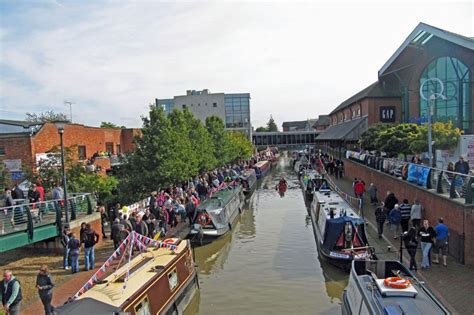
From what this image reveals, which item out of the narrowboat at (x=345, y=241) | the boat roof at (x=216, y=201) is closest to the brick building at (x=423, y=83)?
the narrowboat at (x=345, y=241)

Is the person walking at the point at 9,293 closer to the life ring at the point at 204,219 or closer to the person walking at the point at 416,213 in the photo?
the life ring at the point at 204,219

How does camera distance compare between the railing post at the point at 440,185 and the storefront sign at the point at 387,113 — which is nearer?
the railing post at the point at 440,185

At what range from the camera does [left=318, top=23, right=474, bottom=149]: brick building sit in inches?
1196

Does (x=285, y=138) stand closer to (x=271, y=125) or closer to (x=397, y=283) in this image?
(x=271, y=125)

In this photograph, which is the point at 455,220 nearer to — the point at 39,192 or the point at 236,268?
the point at 236,268

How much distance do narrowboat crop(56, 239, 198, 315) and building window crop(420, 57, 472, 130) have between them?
25750mm

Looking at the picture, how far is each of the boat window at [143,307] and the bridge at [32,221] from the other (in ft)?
20.2

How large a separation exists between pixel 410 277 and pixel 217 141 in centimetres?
3781

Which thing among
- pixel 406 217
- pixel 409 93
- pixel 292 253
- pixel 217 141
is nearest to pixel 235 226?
pixel 292 253

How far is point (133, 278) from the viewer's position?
9.67 metres

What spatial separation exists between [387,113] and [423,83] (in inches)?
410

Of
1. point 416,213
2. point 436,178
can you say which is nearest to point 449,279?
point 416,213

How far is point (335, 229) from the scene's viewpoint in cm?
1434

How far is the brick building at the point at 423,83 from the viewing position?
99.7 ft
